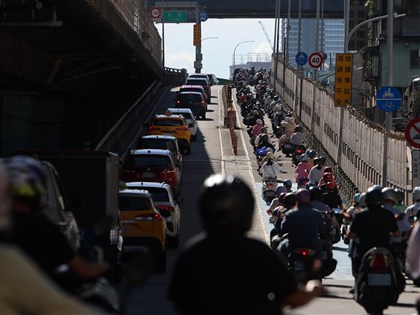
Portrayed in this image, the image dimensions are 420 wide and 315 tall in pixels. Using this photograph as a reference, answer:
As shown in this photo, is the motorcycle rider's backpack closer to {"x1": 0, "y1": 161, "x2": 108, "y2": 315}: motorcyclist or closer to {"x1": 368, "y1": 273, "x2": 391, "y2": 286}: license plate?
{"x1": 368, "y1": 273, "x2": 391, "y2": 286}: license plate

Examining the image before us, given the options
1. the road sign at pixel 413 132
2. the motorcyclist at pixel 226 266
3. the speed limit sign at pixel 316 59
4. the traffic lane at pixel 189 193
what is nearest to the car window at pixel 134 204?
the traffic lane at pixel 189 193

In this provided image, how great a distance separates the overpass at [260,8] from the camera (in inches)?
5241

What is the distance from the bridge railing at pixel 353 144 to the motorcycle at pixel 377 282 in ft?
54.5

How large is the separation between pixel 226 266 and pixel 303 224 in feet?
37.2

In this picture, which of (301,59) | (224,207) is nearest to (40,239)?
(224,207)

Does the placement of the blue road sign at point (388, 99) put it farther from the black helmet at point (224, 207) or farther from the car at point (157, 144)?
the black helmet at point (224, 207)

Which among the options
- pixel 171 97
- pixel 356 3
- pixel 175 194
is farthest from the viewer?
pixel 356 3

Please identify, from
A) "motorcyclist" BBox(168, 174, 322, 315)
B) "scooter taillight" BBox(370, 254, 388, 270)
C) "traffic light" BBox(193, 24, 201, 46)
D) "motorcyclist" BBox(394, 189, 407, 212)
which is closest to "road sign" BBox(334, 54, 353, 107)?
"motorcyclist" BBox(394, 189, 407, 212)

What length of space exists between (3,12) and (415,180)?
10672mm

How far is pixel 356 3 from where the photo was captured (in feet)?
338

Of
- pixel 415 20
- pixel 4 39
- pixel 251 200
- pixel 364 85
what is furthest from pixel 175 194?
pixel 364 85

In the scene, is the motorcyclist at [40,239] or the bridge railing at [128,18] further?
the bridge railing at [128,18]

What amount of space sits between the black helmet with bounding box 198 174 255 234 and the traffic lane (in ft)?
1.46

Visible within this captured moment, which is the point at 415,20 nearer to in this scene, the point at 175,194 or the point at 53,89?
the point at 53,89
